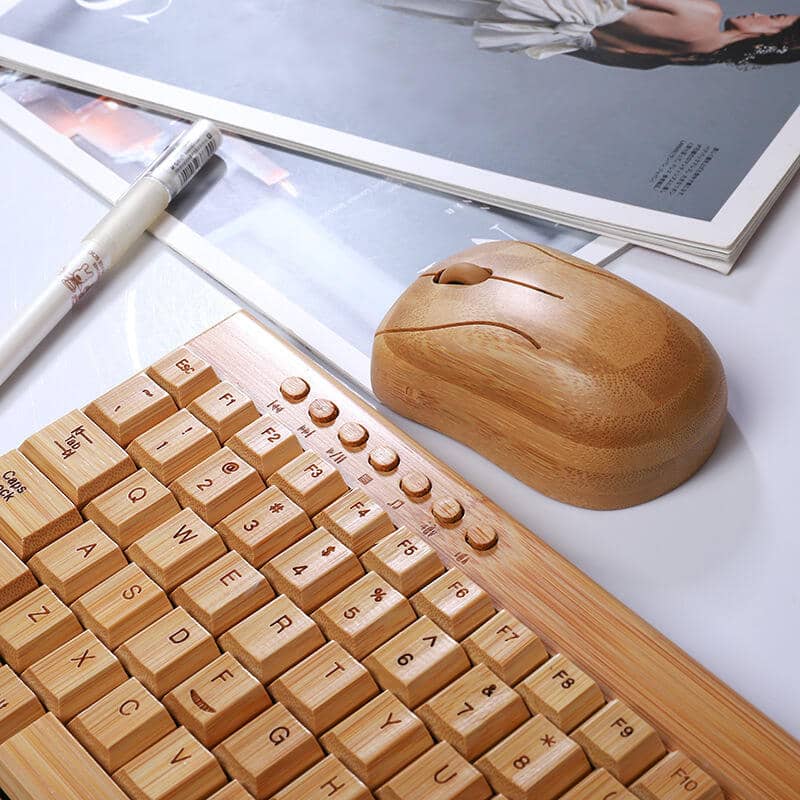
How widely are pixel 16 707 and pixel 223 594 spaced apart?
0.08 meters

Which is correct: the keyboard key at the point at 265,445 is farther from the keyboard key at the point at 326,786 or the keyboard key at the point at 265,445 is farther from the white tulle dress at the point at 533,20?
the white tulle dress at the point at 533,20

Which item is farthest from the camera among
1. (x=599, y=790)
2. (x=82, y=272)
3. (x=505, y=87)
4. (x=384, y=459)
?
(x=505, y=87)

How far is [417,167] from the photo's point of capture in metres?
0.66

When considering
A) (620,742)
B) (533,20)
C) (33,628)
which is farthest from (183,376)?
(533,20)

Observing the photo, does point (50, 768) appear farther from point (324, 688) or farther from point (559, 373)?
point (559, 373)

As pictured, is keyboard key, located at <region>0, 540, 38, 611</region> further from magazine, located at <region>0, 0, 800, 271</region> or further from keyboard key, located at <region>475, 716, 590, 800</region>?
magazine, located at <region>0, 0, 800, 271</region>

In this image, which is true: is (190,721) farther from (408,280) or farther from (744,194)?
(744,194)

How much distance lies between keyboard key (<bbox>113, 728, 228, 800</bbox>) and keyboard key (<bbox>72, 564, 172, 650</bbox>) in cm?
5

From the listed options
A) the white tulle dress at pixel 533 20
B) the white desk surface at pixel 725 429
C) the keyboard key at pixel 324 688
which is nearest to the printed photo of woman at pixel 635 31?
the white tulle dress at pixel 533 20

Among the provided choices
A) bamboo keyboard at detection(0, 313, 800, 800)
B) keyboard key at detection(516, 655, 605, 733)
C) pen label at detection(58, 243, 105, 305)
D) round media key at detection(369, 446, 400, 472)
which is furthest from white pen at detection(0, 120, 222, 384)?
keyboard key at detection(516, 655, 605, 733)

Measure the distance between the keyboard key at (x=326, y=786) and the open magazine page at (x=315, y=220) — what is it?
236 millimetres

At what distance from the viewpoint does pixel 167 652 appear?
416mm

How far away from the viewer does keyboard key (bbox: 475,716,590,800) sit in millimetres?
383

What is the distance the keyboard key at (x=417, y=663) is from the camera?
41 cm
